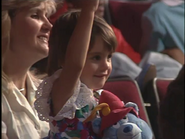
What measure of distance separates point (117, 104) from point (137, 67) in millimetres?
634

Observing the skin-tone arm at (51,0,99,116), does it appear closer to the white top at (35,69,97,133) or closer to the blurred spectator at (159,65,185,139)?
the white top at (35,69,97,133)

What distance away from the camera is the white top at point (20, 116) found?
664 millimetres

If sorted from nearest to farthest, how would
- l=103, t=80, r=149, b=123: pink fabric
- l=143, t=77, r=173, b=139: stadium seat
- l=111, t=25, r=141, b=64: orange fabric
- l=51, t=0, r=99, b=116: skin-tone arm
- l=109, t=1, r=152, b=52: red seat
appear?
l=51, t=0, r=99, b=116: skin-tone arm
l=103, t=80, r=149, b=123: pink fabric
l=143, t=77, r=173, b=139: stadium seat
l=111, t=25, r=141, b=64: orange fabric
l=109, t=1, r=152, b=52: red seat

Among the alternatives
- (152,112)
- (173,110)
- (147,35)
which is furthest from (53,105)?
(147,35)

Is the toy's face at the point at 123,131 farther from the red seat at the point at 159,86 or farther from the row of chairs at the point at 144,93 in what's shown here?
the red seat at the point at 159,86

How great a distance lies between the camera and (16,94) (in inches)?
27.6

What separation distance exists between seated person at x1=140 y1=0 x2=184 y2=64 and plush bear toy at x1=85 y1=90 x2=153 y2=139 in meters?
0.89

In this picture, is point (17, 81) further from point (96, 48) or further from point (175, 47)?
point (175, 47)

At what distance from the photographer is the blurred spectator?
631mm

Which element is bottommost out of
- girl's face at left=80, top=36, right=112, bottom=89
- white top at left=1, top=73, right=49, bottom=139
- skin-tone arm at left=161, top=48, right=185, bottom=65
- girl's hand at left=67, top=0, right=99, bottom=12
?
skin-tone arm at left=161, top=48, right=185, bottom=65

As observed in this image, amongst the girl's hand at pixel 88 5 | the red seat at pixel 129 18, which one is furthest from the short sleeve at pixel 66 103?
the red seat at pixel 129 18

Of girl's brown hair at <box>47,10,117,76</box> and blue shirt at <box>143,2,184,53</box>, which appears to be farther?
blue shirt at <box>143,2,184,53</box>

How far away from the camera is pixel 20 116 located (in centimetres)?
70

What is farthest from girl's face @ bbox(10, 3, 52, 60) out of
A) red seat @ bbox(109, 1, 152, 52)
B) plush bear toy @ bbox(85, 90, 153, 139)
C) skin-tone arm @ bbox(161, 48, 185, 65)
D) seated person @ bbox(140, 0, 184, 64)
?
red seat @ bbox(109, 1, 152, 52)
